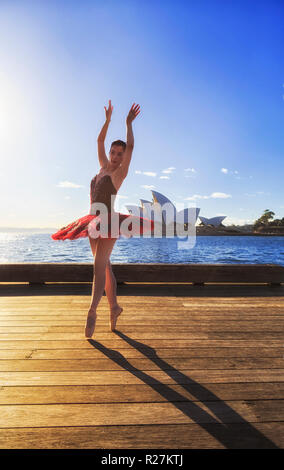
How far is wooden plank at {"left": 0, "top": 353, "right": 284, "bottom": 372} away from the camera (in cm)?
155

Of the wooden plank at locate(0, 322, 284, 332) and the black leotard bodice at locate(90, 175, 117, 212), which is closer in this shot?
the black leotard bodice at locate(90, 175, 117, 212)

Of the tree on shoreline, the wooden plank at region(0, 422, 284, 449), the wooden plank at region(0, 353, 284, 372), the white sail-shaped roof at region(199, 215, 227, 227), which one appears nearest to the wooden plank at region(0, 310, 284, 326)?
the wooden plank at region(0, 353, 284, 372)

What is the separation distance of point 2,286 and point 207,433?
3773mm

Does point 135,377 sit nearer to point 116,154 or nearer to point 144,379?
point 144,379

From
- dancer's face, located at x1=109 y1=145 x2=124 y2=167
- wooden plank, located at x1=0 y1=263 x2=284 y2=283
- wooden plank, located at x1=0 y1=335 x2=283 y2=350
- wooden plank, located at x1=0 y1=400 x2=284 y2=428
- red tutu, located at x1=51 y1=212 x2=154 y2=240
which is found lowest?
wooden plank, located at x1=0 y1=335 x2=283 y2=350

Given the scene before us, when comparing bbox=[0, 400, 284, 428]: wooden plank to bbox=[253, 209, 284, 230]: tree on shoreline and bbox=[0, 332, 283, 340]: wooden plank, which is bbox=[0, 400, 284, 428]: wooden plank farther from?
bbox=[253, 209, 284, 230]: tree on shoreline

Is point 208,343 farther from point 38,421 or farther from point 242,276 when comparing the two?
point 242,276

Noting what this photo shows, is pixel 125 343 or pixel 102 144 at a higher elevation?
pixel 102 144

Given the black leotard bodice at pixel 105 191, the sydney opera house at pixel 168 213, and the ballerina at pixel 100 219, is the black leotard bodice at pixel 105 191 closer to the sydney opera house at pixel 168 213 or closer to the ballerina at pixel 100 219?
the ballerina at pixel 100 219

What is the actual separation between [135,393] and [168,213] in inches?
2231

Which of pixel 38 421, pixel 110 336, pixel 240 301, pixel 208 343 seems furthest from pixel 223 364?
pixel 240 301

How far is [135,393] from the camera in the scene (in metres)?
1.31

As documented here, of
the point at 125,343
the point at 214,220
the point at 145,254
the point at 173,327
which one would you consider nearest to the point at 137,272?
the point at 173,327

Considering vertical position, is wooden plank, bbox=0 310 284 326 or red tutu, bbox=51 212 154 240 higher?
red tutu, bbox=51 212 154 240
